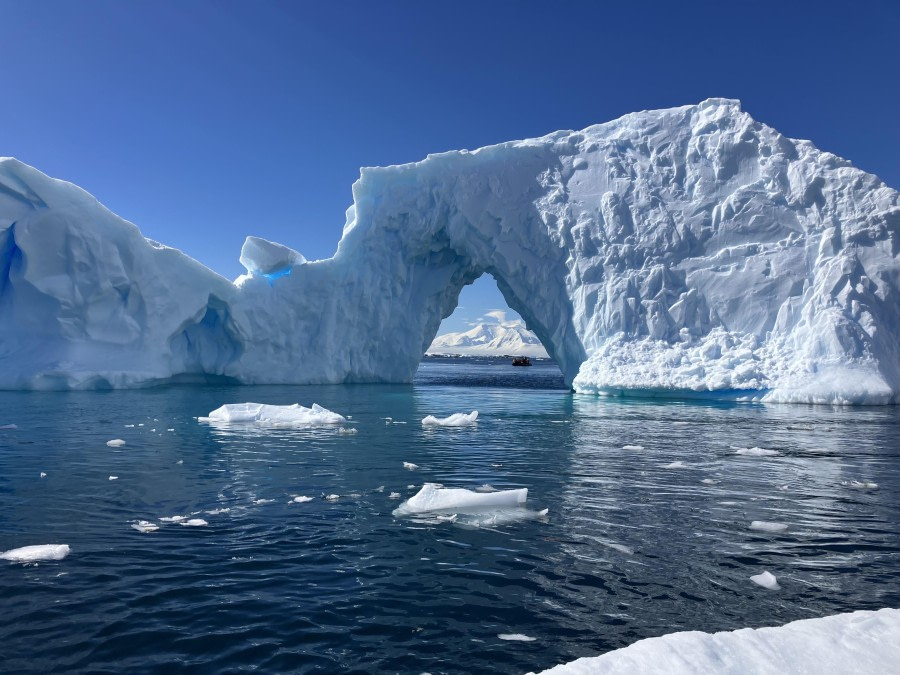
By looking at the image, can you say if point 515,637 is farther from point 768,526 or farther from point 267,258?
point 267,258

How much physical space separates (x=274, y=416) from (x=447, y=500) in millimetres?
9261

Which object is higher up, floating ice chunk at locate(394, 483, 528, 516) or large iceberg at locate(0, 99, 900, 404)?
large iceberg at locate(0, 99, 900, 404)

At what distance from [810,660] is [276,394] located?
22.1 meters

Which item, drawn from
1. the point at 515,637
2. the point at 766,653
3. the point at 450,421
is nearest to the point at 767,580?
the point at 766,653

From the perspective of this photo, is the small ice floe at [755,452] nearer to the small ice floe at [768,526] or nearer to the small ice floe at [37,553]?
the small ice floe at [768,526]

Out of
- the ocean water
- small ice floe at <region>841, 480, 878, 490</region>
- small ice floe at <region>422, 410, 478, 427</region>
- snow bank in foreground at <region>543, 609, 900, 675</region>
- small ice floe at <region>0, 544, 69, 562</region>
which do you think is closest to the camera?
snow bank in foreground at <region>543, 609, 900, 675</region>

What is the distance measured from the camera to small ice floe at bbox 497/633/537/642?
Result: 381 centimetres

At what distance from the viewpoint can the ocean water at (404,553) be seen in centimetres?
377

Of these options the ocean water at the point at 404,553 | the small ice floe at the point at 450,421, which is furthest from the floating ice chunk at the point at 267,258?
the ocean water at the point at 404,553

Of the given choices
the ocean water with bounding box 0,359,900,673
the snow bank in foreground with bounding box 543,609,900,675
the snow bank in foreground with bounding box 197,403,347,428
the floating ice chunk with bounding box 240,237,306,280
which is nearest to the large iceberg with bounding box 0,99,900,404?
the floating ice chunk with bounding box 240,237,306,280

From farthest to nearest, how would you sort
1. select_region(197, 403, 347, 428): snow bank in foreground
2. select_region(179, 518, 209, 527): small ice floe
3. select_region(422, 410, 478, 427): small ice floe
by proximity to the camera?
select_region(422, 410, 478, 427): small ice floe < select_region(197, 403, 347, 428): snow bank in foreground < select_region(179, 518, 209, 527): small ice floe

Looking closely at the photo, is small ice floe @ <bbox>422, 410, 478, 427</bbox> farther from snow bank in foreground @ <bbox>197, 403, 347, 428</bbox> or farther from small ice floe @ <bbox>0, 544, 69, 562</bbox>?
small ice floe @ <bbox>0, 544, 69, 562</bbox>

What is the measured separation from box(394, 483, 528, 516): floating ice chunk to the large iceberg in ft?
56.7

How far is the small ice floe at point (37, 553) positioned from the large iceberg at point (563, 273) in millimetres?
20604
